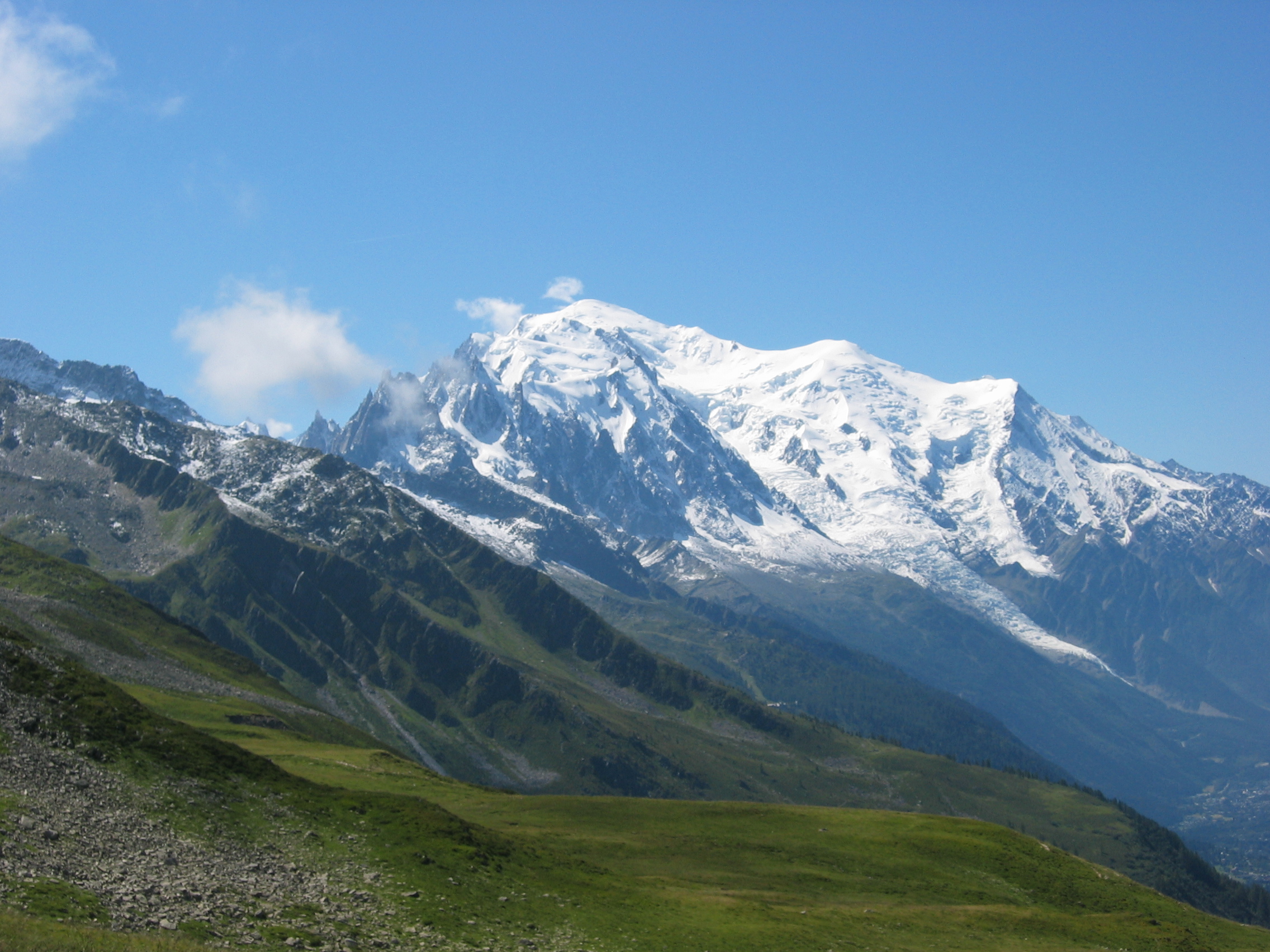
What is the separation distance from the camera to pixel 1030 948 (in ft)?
327

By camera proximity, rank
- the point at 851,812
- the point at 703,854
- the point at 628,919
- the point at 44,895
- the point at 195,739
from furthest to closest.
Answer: the point at 851,812 → the point at 703,854 → the point at 195,739 → the point at 628,919 → the point at 44,895

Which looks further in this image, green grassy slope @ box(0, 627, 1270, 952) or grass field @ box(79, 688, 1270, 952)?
grass field @ box(79, 688, 1270, 952)

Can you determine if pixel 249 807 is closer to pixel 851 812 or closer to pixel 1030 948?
pixel 1030 948

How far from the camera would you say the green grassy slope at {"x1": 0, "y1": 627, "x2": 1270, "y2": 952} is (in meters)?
77.6

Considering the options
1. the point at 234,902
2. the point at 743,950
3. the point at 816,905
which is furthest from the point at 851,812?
the point at 234,902

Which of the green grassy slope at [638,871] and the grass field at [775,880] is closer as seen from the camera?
the green grassy slope at [638,871]

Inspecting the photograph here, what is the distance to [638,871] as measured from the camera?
116 metres

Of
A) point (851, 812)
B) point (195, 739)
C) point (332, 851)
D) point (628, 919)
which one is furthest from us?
point (851, 812)

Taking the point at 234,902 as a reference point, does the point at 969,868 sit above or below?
above

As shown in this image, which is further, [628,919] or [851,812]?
[851,812]

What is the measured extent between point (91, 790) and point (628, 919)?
4143cm

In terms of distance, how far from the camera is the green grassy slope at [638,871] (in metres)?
77.6

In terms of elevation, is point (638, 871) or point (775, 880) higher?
point (775, 880)

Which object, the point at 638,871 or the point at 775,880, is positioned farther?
the point at 775,880
